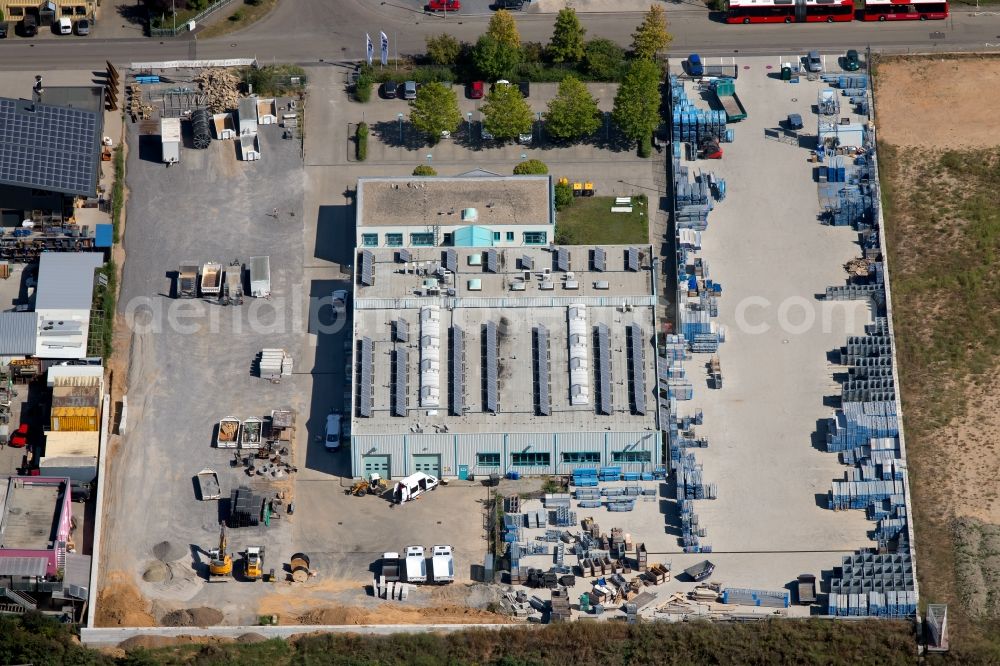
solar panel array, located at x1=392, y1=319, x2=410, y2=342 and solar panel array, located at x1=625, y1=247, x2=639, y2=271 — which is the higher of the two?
solar panel array, located at x1=625, y1=247, x2=639, y2=271

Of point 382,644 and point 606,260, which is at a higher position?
point 606,260

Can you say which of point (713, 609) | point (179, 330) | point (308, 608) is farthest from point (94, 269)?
point (713, 609)

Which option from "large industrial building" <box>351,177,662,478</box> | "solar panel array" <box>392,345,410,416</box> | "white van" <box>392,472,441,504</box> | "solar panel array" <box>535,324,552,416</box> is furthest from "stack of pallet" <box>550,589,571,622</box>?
"solar panel array" <box>392,345,410,416</box>

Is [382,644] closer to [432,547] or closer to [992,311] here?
[432,547]

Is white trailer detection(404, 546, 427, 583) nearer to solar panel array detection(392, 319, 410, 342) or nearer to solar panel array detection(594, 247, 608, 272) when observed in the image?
solar panel array detection(392, 319, 410, 342)

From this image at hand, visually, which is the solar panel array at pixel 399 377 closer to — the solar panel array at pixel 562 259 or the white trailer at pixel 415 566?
the white trailer at pixel 415 566
